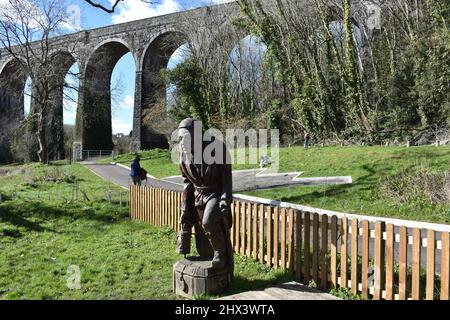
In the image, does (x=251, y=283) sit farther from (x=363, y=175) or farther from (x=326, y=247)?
(x=363, y=175)

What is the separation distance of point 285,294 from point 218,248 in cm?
92

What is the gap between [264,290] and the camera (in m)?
4.57

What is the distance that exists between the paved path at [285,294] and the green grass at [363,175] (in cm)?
468

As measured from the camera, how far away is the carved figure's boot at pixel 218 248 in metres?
4.62

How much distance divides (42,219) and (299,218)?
717 cm

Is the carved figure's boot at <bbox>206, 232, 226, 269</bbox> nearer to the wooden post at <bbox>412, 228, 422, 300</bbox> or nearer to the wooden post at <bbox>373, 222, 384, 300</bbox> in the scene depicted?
the wooden post at <bbox>373, 222, 384, 300</bbox>

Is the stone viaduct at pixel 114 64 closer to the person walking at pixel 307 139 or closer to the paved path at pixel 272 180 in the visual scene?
the person walking at pixel 307 139

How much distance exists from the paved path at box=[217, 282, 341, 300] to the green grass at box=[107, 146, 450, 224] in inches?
184

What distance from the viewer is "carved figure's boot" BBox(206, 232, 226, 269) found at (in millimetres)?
4625

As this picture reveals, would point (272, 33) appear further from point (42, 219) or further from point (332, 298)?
point (332, 298)

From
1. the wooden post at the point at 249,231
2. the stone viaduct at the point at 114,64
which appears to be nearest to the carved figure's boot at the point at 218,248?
the wooden post at the point at 249,231

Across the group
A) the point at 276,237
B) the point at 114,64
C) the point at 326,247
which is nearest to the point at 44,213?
the point at 276,237

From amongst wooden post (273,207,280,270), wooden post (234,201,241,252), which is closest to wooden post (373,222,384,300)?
wooden post (273,207,280,270)

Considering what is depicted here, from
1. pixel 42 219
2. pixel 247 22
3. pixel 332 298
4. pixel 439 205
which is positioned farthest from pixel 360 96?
pixel 332 298
